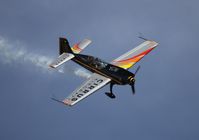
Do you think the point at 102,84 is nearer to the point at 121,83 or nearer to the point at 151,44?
the point at 121,83

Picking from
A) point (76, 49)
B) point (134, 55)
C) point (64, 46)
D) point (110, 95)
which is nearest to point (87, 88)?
point (110, 95)

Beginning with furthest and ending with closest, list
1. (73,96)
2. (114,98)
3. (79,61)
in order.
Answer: (79,61)
(114,98)
(73,96)

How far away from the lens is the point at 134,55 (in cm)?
8275

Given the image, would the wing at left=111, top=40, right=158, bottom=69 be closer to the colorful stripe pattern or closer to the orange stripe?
the colorful stripe pattern

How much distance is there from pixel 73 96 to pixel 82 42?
14.0 metres

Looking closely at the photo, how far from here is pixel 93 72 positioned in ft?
259

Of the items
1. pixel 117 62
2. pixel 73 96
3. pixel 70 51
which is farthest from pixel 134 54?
pixel 73 96

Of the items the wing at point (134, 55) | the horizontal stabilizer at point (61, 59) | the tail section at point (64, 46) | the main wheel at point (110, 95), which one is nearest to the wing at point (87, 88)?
the main wheel at point (110, 95)

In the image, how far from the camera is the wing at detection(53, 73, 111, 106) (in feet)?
233

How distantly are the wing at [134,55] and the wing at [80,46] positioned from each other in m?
4.87

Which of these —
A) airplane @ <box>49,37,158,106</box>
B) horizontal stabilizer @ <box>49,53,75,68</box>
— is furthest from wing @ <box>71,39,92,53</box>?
horizontal stabilizer @ <box>49,53,75,68</box>

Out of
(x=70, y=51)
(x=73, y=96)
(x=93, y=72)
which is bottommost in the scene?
(x=73, y=96)

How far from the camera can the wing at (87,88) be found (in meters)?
71.1

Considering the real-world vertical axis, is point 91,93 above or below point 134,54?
below
